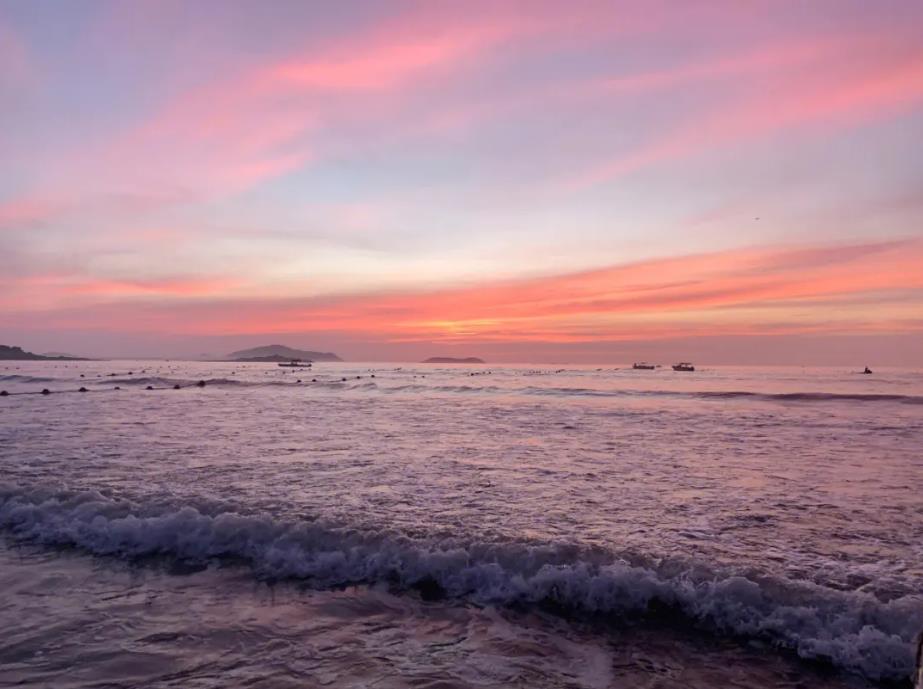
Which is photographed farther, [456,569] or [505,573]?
[456,569]

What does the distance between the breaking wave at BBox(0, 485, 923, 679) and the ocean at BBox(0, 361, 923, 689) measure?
0.10 feet

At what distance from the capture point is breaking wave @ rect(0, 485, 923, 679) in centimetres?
611

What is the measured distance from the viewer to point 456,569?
25.5ft

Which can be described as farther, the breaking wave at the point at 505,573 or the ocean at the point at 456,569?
the breaking wave at the point at 505,573

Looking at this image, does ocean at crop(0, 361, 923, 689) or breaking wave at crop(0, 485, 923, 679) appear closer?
ocean at crop(0, 361, 923, 689)

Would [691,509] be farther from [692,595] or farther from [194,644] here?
[194,644]

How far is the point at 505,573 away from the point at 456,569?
0.66 metres

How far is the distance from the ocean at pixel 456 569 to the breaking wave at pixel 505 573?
32mm

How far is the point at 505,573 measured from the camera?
7.62 metres

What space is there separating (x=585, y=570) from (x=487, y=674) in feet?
8.31

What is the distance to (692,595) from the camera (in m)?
6.86

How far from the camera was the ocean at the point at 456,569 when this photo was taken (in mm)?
5535

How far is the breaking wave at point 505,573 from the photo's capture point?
6.11m

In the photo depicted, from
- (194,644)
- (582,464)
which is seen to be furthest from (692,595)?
(582,464)
